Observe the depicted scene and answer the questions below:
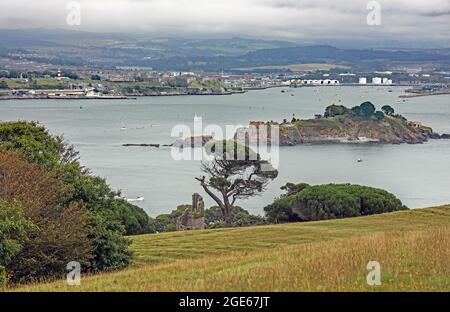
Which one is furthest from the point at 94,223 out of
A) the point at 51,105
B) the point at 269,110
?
the point at 51,105

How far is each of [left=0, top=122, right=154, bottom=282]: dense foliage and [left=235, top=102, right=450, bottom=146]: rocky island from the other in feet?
275

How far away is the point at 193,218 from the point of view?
4131 cm

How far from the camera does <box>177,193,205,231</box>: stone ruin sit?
3956cm

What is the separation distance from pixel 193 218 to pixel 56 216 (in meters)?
25.3

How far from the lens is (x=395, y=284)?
8.79m

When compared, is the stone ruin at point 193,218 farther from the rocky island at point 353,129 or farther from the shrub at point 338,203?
the rocky island at point 353,129

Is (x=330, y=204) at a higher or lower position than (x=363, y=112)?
higher

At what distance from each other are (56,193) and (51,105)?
150 meters

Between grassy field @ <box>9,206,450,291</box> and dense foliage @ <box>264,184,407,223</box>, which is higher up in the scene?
grassy field @ <box>9,206,450,291</box>

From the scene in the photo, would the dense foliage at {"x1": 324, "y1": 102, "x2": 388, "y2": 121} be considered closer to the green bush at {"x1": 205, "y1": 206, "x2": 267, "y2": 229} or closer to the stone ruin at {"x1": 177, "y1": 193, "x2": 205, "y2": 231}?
the green bush at {"x1": 205, "y1": 206, "x2": 267, "y2": 229}

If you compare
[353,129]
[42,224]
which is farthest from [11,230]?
[353,129]

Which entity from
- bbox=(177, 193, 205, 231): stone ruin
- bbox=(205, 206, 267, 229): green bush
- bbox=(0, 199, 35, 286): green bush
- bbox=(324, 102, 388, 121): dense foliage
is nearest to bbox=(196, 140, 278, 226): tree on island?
bbox=(205, 206, 267, 229): green bush

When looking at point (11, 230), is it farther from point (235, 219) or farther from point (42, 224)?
point (235, 219)
